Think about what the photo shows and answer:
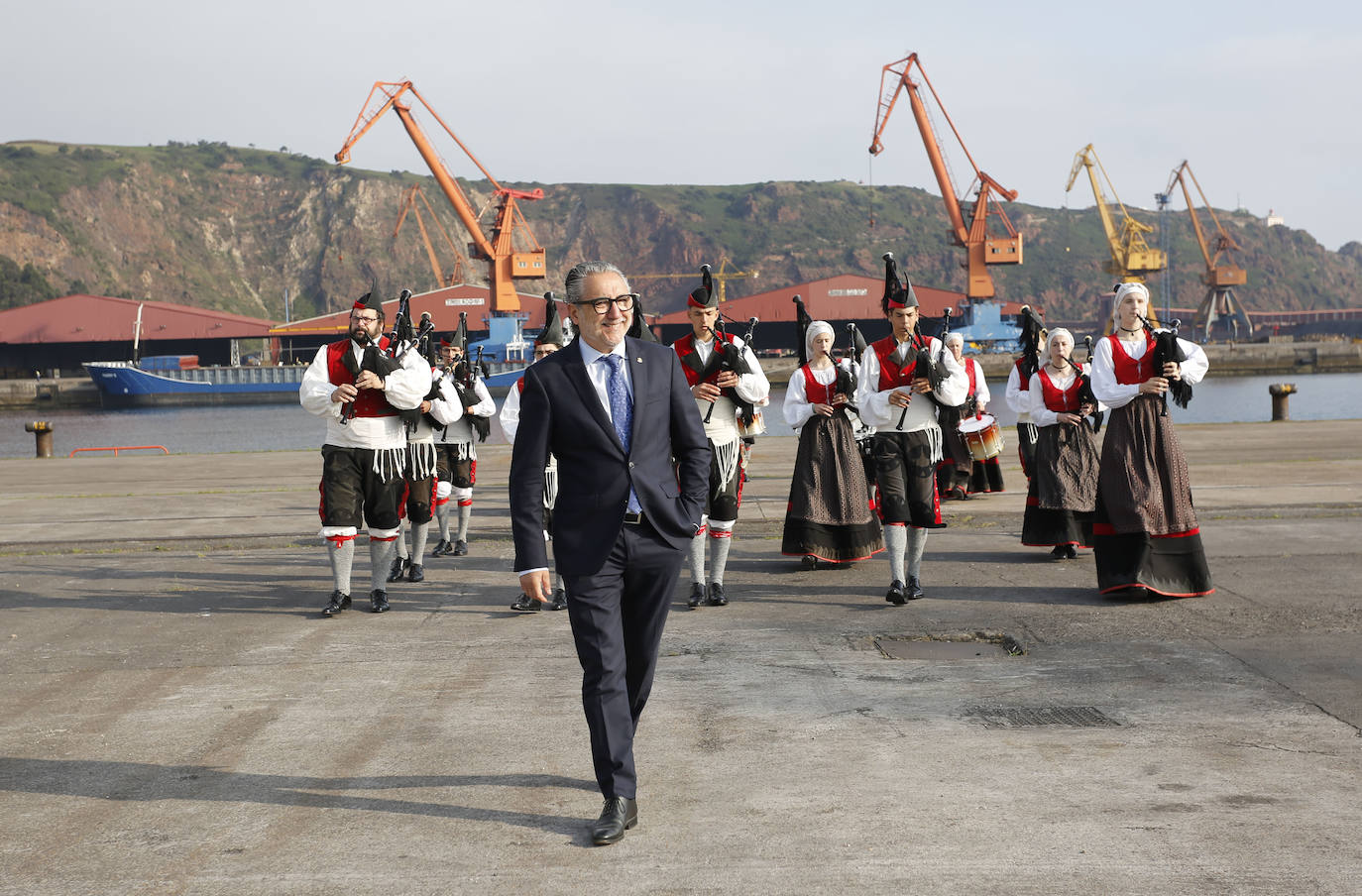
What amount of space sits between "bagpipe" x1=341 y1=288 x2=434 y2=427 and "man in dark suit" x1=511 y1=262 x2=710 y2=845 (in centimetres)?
347

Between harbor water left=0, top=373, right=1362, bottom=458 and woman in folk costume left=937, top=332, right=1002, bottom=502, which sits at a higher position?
woman in folk costume left=937, top=332, right=1002, bottom=502

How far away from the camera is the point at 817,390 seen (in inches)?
341

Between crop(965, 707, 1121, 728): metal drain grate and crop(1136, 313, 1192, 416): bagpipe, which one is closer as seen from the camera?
crop(965, 707, 1121, 728): metal drain grate

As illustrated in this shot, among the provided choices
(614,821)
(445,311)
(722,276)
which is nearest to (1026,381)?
(614,821)

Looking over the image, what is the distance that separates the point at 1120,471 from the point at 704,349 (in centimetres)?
277

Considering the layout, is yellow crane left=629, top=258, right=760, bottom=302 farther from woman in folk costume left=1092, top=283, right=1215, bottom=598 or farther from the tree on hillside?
woman in folk costume left=1092, top=283, right=1215, bottom=598

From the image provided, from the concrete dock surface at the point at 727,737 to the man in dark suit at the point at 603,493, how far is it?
558 millimetres

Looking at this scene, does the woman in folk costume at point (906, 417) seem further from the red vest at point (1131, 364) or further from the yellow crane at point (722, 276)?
the yellow crane at point (722, 276)

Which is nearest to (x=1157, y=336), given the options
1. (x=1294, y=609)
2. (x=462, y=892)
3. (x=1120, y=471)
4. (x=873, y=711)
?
(x=1120, y=471)

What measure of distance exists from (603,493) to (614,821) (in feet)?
3.45

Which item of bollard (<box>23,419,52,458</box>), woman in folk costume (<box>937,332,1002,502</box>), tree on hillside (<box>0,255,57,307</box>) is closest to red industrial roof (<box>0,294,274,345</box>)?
tree on hillside (<box>0,255,57,307</box>)

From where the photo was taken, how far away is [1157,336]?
7316 mm

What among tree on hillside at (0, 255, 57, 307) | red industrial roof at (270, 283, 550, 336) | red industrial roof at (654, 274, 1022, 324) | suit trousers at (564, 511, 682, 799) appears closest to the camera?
suit trousers at (564, 511, 682, 799)

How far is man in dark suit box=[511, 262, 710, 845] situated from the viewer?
3.96 metres
